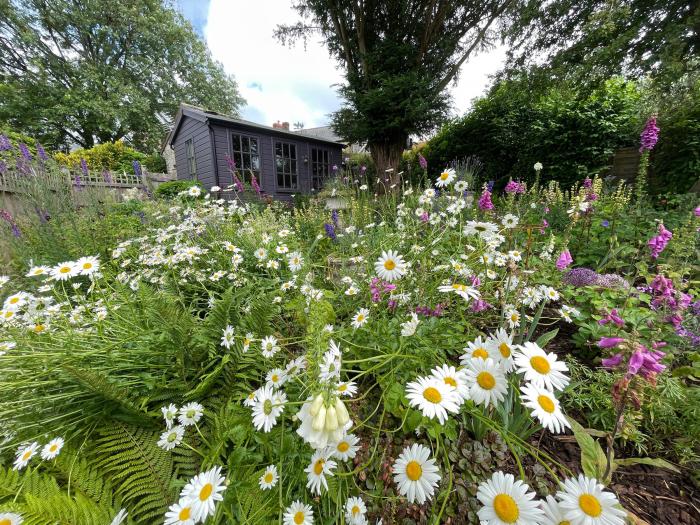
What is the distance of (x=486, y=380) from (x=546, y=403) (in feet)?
0.46

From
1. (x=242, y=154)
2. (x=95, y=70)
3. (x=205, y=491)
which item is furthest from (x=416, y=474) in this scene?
(x=95, y=70)

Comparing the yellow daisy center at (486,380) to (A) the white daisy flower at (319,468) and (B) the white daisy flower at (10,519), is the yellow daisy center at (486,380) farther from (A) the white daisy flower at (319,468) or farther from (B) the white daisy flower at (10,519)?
(B) the white daisy flower at (10,519)

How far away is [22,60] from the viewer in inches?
569

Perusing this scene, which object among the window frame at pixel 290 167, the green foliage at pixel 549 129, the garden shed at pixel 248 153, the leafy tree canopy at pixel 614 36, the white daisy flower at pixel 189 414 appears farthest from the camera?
the window frame at pixel 290 167

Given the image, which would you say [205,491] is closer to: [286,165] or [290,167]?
[286,165]

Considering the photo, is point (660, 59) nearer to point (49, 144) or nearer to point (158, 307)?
point (158, 307)

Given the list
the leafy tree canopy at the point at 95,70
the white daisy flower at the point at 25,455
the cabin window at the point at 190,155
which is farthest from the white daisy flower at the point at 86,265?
the leafy tree canopy at the point at 95,70

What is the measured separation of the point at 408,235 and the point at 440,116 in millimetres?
7569

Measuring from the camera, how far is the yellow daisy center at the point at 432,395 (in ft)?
2.44

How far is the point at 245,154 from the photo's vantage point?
31.0ft

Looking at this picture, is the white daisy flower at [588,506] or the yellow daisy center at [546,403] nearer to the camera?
the white daisy flower at [588,506]

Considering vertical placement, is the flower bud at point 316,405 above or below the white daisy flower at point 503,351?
below

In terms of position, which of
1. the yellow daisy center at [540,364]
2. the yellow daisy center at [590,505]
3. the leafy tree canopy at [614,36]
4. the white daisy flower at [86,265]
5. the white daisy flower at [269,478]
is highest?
the leafy tree canopy at [614,36]

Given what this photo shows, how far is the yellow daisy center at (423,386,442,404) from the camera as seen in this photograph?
29.3 inches
